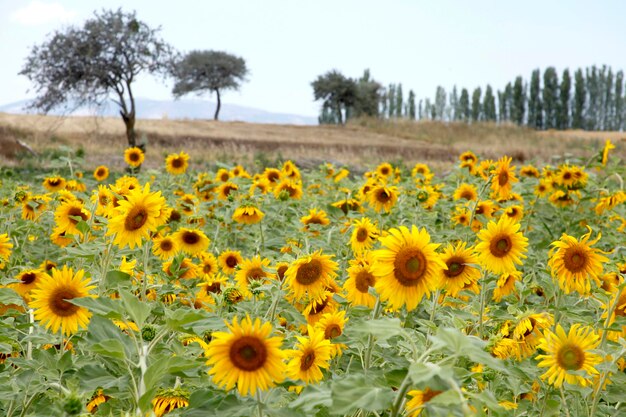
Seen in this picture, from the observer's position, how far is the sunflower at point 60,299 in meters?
1.83

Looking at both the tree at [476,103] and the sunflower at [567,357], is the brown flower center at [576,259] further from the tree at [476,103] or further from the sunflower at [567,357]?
the tree at [476,103]

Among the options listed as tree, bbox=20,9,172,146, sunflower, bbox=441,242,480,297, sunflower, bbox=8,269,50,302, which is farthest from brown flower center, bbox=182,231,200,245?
tree, bbox=20,9,172,146

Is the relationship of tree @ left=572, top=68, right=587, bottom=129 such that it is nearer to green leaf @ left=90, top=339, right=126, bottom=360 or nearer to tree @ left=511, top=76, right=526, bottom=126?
tree @ left=511, top=76, right=526, bottom=126

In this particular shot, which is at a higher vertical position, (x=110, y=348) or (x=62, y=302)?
(x=110, y=348)

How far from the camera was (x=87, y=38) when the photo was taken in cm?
2003

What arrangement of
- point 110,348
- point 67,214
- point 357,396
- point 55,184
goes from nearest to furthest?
1. point 357,396
2. point 110,348
3. point 67,214
4. point 55,184

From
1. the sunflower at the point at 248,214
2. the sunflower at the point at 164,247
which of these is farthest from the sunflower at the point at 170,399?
the sunflower at the point at 248,214

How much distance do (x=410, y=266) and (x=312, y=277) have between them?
62 centimetres

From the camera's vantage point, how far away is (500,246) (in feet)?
7.54

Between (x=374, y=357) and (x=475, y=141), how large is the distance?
37.0 meters

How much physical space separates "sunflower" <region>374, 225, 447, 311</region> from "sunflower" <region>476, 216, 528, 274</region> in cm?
78

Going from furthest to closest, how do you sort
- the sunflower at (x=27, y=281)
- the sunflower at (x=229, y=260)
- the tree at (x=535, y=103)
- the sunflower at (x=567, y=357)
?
the tree at (x=535, y=103) < the sunflower at (x=229, y=260) < the sunflower at (x=27, y=281) < the sunflower at (x=567, y=357)

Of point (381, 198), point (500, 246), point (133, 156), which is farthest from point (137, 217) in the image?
point (133, 156)

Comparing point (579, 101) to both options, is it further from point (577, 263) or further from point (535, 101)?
point (577, 263)
